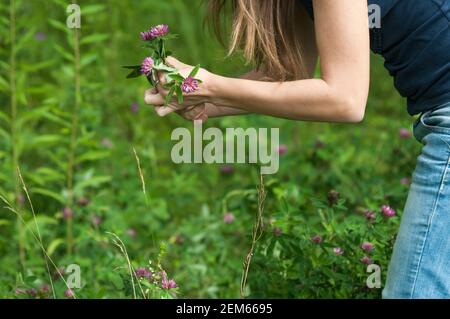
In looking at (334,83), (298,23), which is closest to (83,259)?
(298,23)

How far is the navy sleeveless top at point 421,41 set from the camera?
1.79 m

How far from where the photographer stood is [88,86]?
308 centimetres

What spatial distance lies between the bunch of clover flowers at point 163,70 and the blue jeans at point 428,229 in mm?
484

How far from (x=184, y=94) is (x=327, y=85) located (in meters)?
0.31

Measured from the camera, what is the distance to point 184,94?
1860 millimetres

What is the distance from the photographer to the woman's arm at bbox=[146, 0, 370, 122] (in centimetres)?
168

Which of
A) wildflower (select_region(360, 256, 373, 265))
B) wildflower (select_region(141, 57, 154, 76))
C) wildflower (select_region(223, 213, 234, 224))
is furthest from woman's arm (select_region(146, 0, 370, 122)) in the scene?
wildflower (select_region(223, 213, 234, 224))

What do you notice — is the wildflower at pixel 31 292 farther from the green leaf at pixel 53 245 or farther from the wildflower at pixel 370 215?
the wildflower at pixel 370 215

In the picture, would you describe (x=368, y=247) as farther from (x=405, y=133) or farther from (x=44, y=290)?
(x=405, y=133)

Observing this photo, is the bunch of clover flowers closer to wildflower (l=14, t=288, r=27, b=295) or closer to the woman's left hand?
the woman's left hand

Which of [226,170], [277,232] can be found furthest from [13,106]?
[277,232]

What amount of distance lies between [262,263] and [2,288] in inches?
28.0

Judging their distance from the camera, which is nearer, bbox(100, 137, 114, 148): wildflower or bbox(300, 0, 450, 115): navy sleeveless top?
bbox(300, 0, 450, 115): navy sleeveless top

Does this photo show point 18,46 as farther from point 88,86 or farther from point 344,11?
point 344,11
